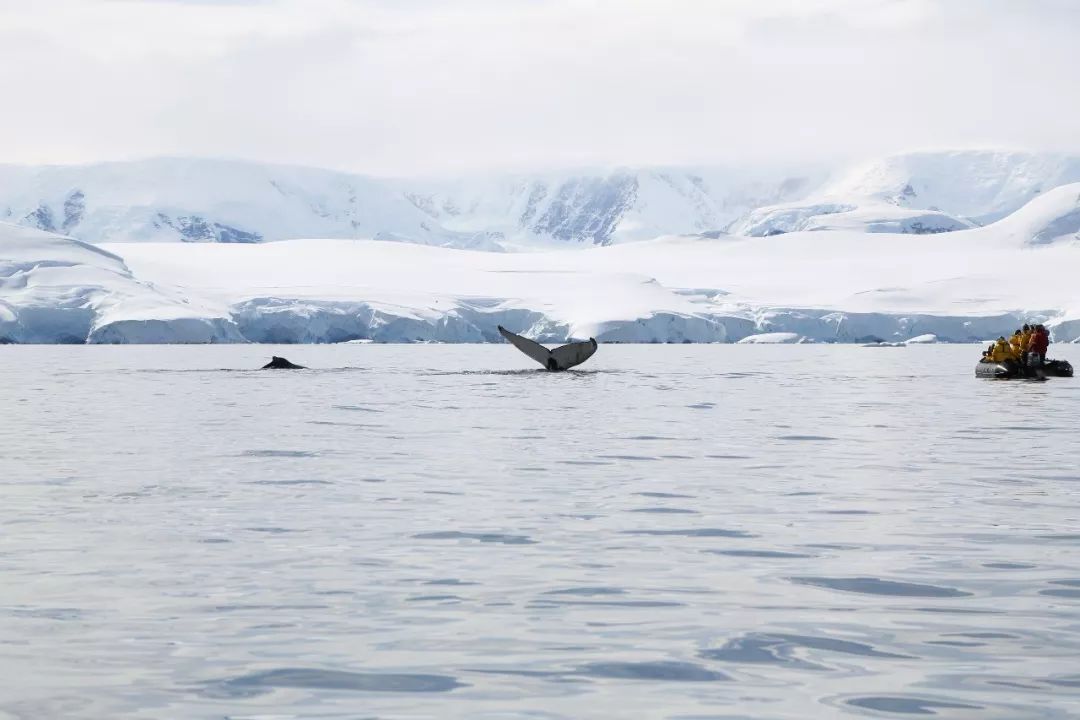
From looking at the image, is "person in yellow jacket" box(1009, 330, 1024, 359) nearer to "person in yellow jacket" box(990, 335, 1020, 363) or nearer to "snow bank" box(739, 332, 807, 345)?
"person in yellow jacket" box(990, 335, 1020, 363)

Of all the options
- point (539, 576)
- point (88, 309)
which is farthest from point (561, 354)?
point (88, 309)

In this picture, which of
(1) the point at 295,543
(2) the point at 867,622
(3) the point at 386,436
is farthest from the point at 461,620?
(3) the point at 386,436

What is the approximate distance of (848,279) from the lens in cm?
18212

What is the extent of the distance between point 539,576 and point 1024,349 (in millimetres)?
35586

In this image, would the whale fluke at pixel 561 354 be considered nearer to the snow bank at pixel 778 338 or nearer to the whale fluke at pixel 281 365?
the whale fluke at pixel 281 365

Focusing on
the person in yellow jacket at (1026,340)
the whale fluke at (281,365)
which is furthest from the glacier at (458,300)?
the person in yellow jacket at (1026,340)

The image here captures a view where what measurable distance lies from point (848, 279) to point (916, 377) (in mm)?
133010

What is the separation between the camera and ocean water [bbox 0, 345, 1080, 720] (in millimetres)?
7043

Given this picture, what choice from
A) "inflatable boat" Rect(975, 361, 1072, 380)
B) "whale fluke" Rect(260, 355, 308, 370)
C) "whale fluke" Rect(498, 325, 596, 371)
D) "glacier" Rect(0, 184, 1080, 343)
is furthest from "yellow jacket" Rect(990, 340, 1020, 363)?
"glacier" Rect(0, 184, 1080, 343)

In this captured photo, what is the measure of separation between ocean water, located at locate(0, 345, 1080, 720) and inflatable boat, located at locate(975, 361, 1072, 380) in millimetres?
21347

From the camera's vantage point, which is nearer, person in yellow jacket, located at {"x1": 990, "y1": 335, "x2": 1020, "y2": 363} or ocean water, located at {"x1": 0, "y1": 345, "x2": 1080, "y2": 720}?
ocean water, located at {"x1": 0, "y1": 345, "x2": 1080, "y2": 720}

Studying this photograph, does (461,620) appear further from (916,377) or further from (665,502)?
(916,377)

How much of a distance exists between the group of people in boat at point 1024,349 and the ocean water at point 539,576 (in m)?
20.9

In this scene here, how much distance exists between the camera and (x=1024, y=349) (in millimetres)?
43094
